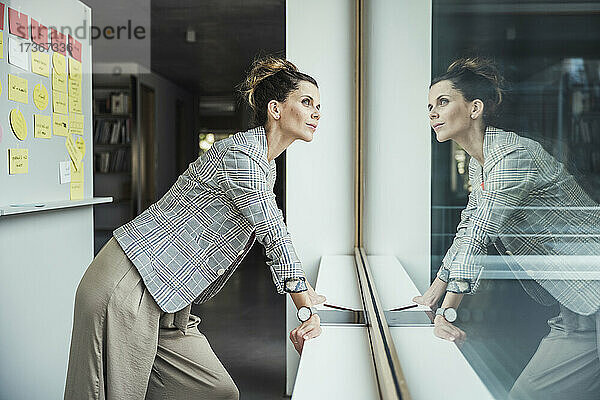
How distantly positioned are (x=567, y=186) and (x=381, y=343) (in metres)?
1.18

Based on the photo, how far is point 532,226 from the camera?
1.26 ft

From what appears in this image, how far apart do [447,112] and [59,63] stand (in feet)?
7.60

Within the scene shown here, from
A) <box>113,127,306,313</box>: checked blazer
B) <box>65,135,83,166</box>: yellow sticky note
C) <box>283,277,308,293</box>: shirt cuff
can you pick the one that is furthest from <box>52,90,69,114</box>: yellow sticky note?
<box>283,277,308,293</box>: shirt cuff

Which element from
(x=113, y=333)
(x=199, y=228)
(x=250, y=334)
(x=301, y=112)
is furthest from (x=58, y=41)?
(x=250, y=334)

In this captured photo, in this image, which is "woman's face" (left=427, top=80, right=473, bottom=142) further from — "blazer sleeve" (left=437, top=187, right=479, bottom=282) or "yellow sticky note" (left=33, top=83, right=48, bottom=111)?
"yellow sticky note" (left=33, top=83, right=48, bottom=111)

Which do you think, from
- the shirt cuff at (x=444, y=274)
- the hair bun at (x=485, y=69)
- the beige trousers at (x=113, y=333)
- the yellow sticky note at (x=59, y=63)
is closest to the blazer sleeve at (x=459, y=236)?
the shirt cuff at (x=444, y=274)

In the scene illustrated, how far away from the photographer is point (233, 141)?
1772 mm

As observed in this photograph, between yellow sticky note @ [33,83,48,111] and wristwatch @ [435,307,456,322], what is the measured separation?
2075mm

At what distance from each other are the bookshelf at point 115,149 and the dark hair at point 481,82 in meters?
8.06

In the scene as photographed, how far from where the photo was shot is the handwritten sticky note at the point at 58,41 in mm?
2605

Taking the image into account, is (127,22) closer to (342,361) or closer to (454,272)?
(342,361)

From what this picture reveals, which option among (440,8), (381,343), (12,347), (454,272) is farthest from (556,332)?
(12,347)

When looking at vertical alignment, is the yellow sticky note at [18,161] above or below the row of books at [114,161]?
below

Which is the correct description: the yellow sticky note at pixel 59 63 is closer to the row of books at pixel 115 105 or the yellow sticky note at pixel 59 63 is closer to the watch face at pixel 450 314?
the watch face at pixel 450 314
